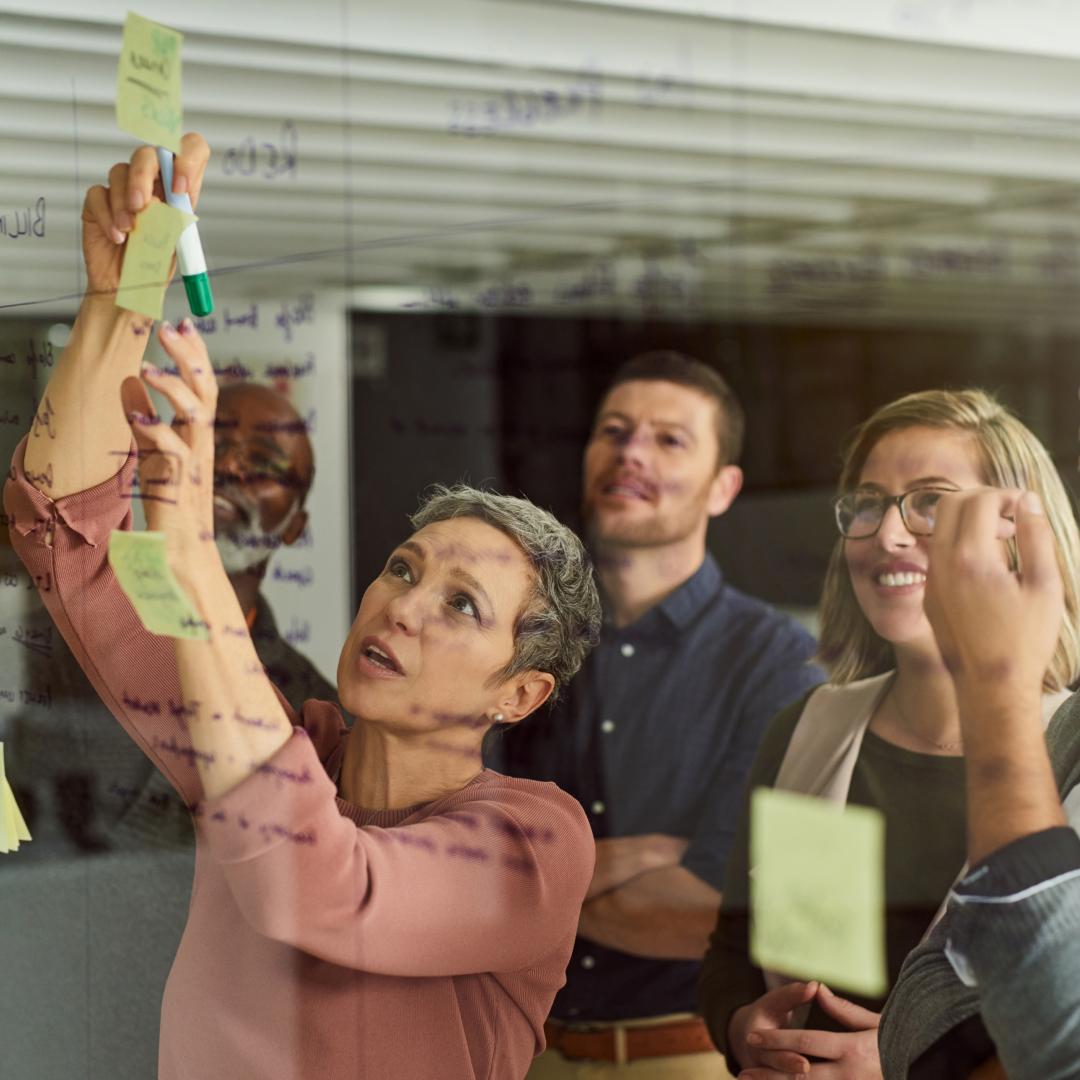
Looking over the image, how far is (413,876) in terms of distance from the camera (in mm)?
1033

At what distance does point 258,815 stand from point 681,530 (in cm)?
47

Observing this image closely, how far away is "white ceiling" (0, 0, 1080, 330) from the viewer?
1.08 metres

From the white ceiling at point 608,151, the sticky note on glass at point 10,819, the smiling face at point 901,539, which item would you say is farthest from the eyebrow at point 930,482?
the sticky note on glass at point 10,819

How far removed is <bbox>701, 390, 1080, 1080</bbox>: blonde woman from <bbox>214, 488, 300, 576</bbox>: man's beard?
0.51 m

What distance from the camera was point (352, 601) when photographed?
3.87ft

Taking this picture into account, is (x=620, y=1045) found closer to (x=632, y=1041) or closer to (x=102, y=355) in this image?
(x=632, y=1041)

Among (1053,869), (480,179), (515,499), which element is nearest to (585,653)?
(515,499)

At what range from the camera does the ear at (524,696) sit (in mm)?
1075

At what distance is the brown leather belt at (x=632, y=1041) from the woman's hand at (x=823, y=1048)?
98 millimetres

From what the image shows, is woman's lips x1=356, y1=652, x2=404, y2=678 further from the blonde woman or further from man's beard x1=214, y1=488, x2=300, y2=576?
the blonde woman

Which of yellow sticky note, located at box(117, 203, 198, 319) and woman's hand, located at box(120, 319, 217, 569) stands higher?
yellow sticky note, located at box(117, 203, 198, 319)

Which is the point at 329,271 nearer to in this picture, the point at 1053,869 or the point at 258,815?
the point at 258,815

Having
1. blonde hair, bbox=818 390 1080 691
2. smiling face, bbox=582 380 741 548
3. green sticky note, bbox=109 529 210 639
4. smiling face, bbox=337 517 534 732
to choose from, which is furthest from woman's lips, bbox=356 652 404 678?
blonde hair, bbox=818 390 1080 691

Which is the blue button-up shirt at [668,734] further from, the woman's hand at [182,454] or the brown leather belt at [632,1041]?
the woman's hand at [182,454]
